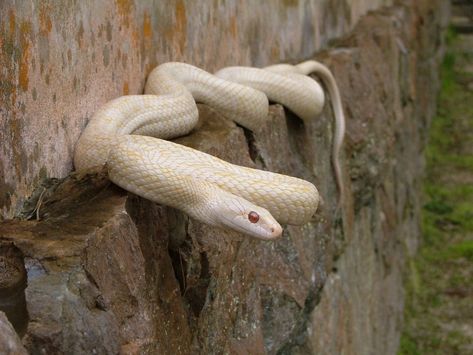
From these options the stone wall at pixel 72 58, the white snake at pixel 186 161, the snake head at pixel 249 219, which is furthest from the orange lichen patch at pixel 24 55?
the snake head at pixel 249 219

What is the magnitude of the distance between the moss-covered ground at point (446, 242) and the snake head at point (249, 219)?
496cm

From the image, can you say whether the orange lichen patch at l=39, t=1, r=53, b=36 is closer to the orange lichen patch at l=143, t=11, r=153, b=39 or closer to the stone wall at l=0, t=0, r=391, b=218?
the stone wall at l=0, t=0, r=391, b=218

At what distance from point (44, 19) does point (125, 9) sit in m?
0.62

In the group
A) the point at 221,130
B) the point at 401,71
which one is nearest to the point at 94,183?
the point at 221,130

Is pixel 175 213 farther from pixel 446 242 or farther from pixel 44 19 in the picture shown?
pixel 446 242

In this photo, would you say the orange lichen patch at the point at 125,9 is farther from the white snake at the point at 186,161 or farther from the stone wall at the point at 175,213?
the white snake at the point at 186,161

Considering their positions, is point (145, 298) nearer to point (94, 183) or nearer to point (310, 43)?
point (94, 183)

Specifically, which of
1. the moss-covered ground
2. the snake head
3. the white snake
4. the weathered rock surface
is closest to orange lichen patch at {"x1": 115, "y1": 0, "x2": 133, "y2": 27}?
the white snake

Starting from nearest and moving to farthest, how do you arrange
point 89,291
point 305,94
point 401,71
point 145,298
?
point 89,291
point 145,298
point 305,94
point 401,71

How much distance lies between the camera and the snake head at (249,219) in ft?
7.80

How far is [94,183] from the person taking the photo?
2424 mm

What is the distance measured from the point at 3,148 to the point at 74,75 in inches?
18.4

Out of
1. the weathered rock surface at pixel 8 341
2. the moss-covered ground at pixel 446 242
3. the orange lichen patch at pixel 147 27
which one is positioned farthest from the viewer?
the moss-covered ground at pixel 446 242

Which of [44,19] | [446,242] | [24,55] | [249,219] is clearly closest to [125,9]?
[44,19]
